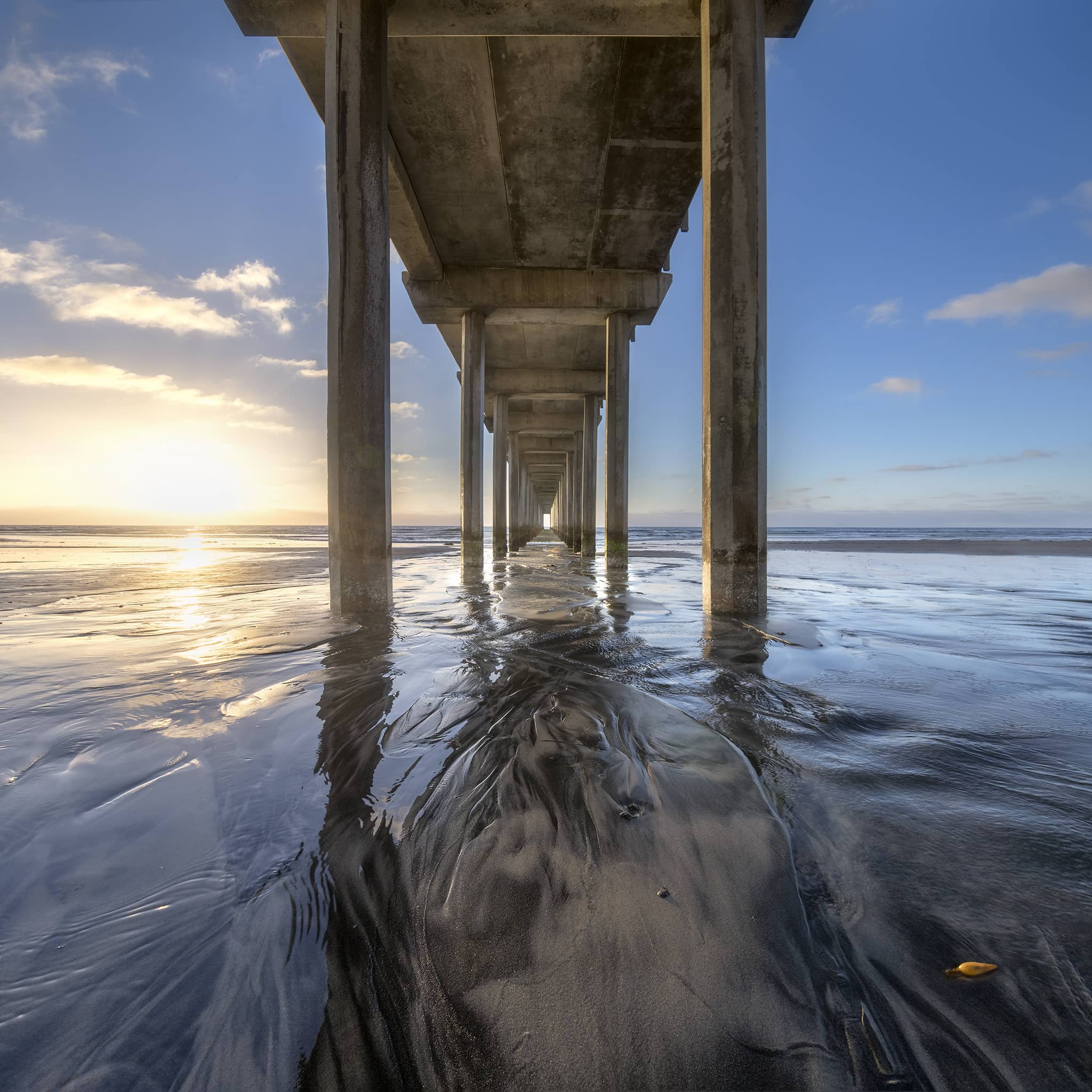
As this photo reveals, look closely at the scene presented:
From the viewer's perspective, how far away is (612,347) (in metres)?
13.4

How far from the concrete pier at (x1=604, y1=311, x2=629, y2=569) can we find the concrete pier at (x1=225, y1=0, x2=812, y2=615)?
0.18ft

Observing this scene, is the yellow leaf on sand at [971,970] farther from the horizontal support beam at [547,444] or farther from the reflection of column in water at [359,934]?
the horizontal support beam at [547,444]

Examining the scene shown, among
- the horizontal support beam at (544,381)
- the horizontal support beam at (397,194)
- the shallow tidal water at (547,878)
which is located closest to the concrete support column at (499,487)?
the horizontal support beam at (544,381)

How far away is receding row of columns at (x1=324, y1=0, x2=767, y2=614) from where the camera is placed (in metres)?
4.91

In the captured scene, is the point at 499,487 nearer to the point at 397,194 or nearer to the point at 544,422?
the point at 544,422

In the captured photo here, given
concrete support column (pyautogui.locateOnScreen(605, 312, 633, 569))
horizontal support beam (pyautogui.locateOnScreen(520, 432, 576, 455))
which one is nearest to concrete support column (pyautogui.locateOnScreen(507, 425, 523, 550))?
horizontal support beam (pyautogui.locateOnScreen(520, 432, 576, 455))

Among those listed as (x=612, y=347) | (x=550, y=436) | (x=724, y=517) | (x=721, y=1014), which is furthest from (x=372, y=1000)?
(x=550, y=436)

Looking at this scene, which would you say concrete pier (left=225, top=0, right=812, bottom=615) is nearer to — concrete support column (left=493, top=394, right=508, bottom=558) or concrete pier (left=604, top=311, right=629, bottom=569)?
concrete pier (left=604, top=311, right=629, bottom=569)

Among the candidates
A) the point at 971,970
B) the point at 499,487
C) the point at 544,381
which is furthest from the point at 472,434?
the point at 971,970

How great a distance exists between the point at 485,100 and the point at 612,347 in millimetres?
6293

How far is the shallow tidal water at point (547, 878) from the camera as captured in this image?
83 cm

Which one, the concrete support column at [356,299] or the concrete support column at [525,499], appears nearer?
the concrete support column at [356,299]

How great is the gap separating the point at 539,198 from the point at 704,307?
22.5ft

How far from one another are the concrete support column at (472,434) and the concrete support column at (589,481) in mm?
4169
